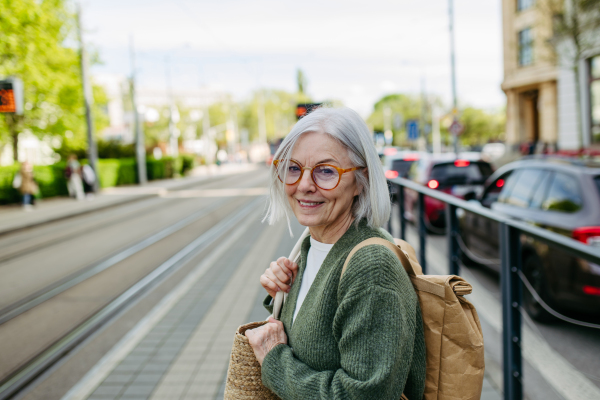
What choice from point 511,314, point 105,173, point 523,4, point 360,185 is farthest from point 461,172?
point 523,4

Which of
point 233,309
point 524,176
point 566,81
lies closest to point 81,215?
point 233,309

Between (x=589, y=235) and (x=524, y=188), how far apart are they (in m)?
1.50

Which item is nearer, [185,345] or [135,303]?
[185,345]

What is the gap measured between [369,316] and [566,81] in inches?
1010

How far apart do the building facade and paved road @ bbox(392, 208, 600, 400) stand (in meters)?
16.4

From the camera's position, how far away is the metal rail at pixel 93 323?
4.11 meters

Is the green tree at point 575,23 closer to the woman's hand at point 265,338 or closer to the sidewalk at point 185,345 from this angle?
the sidewalk at point 185,345

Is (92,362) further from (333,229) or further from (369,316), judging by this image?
(369,316)

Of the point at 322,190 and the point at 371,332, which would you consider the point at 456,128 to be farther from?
the point at 371,332

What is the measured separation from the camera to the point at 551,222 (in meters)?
4.89

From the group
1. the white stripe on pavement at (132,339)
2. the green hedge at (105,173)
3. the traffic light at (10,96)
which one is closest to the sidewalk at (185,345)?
the white stripe on pavement at (132,339)

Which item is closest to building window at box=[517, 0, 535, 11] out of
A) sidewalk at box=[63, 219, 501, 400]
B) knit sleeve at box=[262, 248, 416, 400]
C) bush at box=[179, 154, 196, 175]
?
bush at box=[179, 154, 196, 175]

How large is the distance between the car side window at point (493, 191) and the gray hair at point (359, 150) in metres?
5.40

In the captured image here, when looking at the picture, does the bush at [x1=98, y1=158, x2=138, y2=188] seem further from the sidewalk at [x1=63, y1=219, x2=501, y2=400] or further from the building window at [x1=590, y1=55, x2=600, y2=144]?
the building window at [x1=590, y1=55, x2=600, y2=144]
